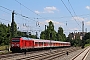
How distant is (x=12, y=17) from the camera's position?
47375 millimetres

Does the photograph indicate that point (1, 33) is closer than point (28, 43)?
No

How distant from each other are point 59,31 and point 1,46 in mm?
59566

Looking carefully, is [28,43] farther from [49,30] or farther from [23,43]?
[49,30]

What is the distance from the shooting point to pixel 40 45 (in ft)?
211

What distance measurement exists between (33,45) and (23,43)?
840 centimetres

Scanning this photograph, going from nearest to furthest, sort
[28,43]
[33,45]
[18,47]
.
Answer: [18,47] → [28,43] → [33,45]

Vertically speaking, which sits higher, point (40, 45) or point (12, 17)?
point (12, 17)

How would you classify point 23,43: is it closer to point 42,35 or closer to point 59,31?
point 42,35

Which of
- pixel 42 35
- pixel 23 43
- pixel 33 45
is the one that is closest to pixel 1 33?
pixel 33 45

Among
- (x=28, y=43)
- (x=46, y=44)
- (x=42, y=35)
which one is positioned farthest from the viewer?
(x=42, y=35)

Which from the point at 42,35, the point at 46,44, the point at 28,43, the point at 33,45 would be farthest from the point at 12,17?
the point at 42,35

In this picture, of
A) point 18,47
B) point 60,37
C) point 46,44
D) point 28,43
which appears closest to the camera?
point 18,47

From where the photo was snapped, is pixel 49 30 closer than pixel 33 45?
No

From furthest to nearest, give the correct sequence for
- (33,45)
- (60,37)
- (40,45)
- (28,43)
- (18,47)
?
(60,37), (40,45), (33,45), (28,43), (18,47)
